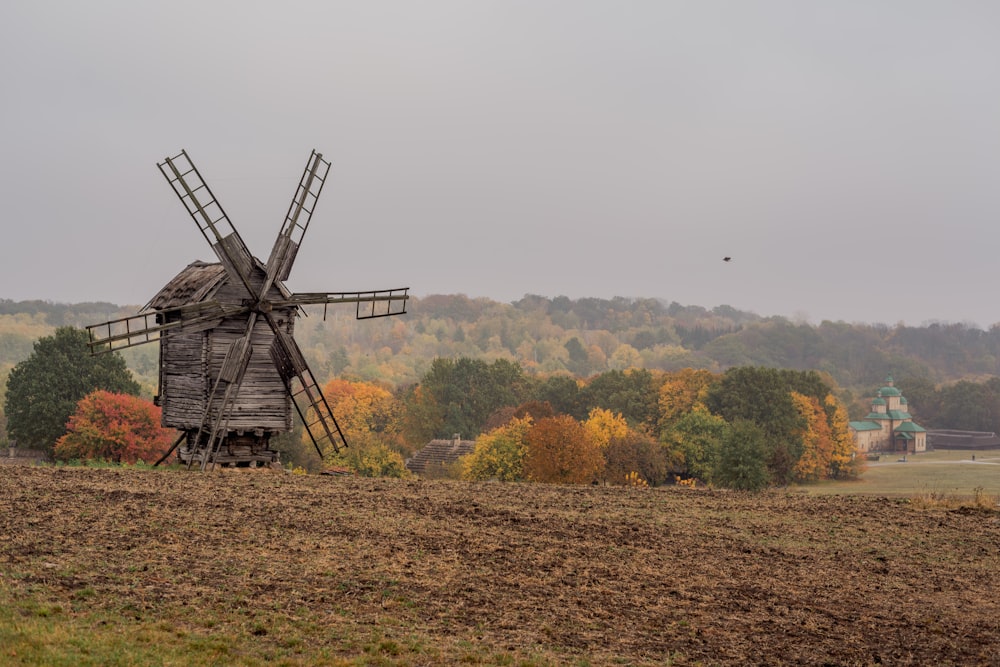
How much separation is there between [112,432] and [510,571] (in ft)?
128

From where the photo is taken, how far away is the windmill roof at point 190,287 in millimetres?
29062

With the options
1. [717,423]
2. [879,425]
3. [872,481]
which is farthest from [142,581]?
[879,425]

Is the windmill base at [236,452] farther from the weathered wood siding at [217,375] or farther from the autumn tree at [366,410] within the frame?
the autumn tree at [366,410]

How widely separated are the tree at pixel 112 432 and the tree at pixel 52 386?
13.3 ft

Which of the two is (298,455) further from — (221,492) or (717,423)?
(221,492)

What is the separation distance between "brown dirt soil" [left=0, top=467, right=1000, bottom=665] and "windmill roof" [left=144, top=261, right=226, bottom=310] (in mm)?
7199

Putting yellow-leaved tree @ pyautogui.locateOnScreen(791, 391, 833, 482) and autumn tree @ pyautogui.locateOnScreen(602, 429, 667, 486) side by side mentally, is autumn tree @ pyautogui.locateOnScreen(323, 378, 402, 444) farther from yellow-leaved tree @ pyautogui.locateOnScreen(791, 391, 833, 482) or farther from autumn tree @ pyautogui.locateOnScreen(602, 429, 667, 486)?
yellow-leaved tree @ pyautogui.locateOnScreen(791, 391, 833, 482)

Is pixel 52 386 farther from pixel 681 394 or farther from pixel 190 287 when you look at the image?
pixel 681 394

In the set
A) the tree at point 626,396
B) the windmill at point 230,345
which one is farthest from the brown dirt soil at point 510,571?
the tree at point 626,396

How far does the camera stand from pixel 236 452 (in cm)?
2978

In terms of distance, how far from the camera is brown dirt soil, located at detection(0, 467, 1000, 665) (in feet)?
43.2

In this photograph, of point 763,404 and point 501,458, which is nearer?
point 501,458

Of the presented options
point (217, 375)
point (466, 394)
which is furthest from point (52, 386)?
point (466, 394)

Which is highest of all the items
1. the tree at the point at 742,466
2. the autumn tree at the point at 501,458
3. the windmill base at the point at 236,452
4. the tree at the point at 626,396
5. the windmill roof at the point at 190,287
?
the windmill roof at the point at 190,287
